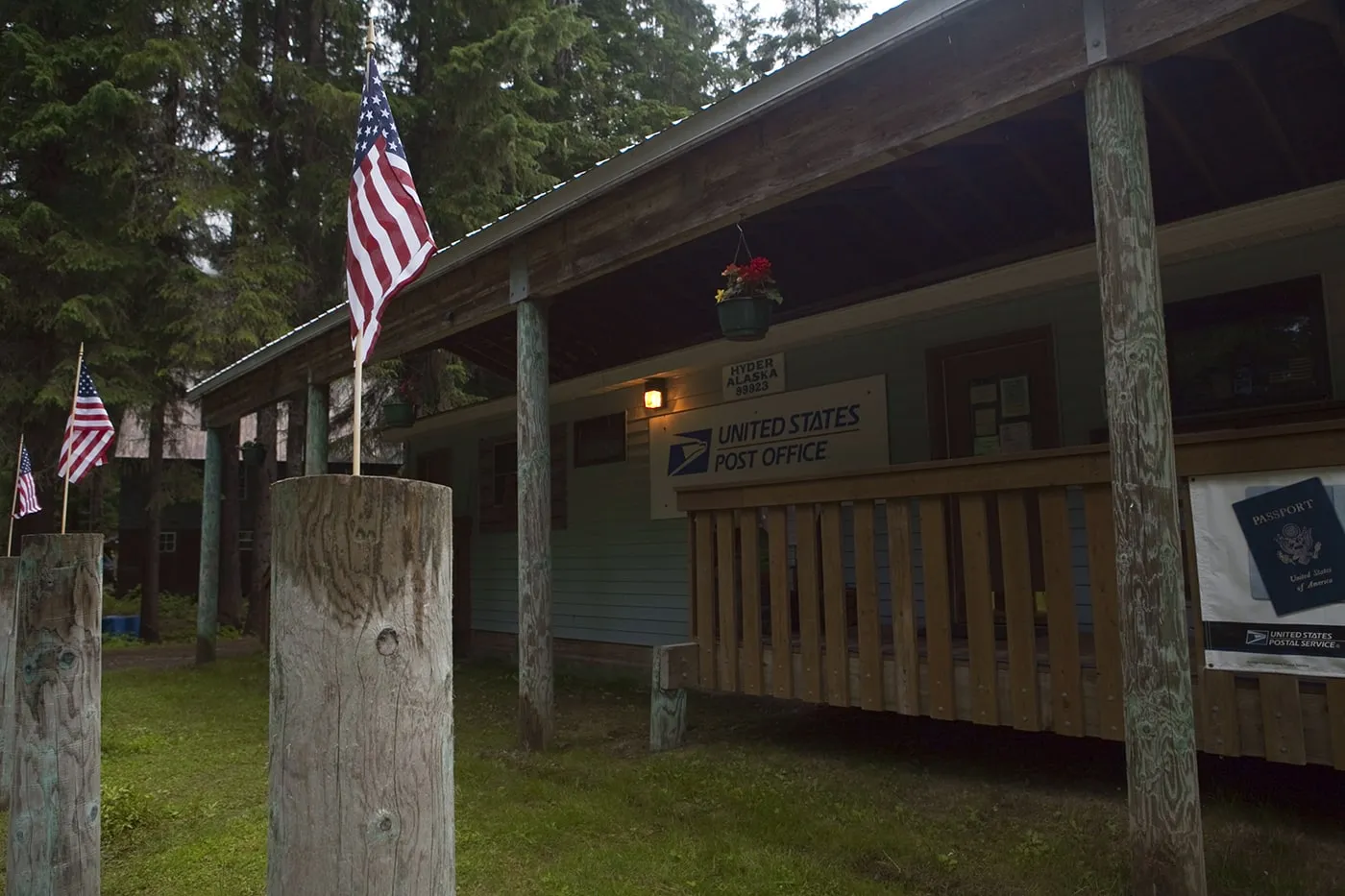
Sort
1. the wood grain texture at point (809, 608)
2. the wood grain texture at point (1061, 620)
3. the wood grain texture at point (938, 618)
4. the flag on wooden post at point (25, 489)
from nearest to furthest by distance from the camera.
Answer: the wood grain texture at point (1061, 620) < the wood grain texture at point (938, 618) < the wood grain texture at point (809, 608) < the flag on wooden post at point (25, 489)

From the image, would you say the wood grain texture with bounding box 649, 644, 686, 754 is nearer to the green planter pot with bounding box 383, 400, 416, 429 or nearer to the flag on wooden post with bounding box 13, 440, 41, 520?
the green planter pot with bounding box 383, 400, 416, 429

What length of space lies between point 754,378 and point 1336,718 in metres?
5.13

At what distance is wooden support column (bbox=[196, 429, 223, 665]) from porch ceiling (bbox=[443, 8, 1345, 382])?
16.5ft

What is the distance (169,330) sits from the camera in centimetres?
1385

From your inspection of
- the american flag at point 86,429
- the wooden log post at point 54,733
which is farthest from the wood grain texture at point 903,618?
the american flag at point 86,429

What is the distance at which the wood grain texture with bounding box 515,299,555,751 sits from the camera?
20.0 feet

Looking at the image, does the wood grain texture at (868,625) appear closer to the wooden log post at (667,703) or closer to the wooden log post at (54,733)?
the wooden log post at (667,703)

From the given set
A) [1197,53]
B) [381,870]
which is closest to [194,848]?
[381,870]

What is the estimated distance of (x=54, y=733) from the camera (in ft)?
12.0

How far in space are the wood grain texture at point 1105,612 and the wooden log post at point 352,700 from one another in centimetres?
339

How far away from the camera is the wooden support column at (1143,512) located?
3.13 metres

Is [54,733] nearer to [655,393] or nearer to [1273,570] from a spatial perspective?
[1273,570]

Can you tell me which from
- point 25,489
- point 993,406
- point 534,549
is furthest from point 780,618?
point 25,489

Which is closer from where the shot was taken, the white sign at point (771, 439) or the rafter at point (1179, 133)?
the rafter at point (1179, 133)
